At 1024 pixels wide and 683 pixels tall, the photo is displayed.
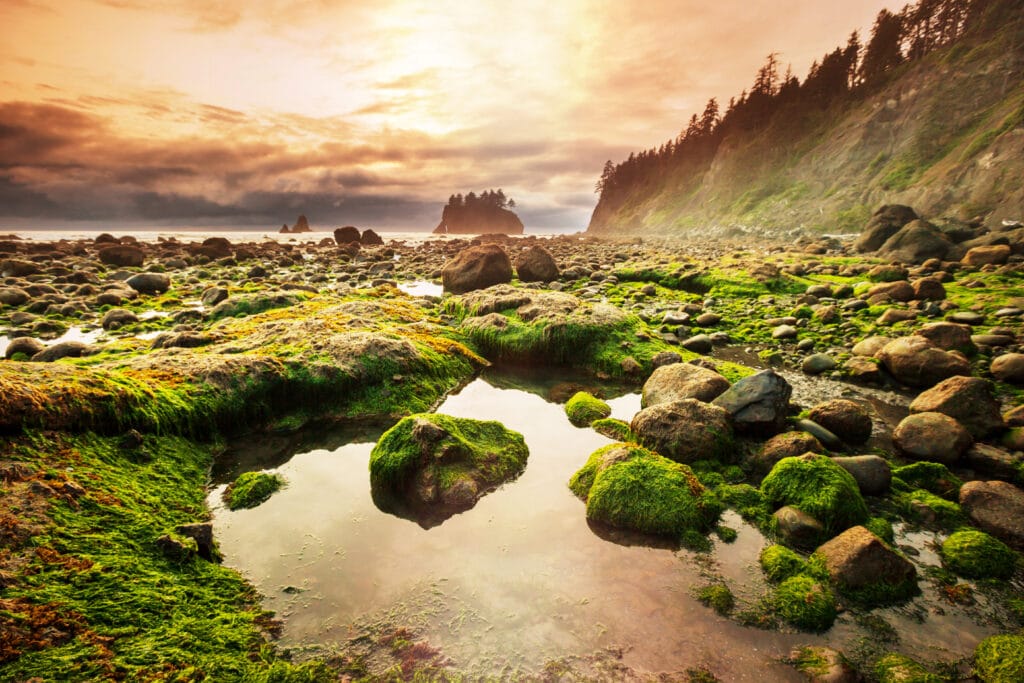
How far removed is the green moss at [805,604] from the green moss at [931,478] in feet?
9.24

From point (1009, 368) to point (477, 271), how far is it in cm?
1410

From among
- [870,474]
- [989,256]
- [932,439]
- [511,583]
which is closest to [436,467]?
[511,583]

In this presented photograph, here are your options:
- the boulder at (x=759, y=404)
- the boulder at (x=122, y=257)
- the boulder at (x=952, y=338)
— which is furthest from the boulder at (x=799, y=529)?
the boulder at (x=122, y=257)

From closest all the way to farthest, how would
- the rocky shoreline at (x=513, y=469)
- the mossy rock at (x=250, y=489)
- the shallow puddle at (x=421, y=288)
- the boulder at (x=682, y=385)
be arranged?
the rocky shoreline at (x=513, y=469), the mossy rock at (x=250, y=489), the boulder at (x=682, y=385), the shallow puddle at (x=421, y=288)

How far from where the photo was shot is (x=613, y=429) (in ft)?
22.5

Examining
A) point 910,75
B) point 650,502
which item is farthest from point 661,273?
point 910,75

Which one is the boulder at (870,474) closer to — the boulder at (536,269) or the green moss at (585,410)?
the green moss at (585,410)

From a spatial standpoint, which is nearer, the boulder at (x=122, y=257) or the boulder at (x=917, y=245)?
the boulder at (x=917, y=245)

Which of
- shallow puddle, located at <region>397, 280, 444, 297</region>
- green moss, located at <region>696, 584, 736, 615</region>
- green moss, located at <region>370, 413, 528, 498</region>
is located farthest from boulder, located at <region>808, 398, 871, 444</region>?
shallow puddle, located at <region>397, 280, 444, 297</region>

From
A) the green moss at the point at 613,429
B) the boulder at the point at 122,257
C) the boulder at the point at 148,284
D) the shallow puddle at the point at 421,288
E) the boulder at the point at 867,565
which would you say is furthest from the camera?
the boulder at the point at 122,257

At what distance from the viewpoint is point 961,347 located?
893cm

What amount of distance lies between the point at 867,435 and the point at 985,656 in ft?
12.4

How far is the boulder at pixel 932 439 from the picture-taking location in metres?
5.82

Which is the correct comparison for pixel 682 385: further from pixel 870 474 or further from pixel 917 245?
pixel 917 245
